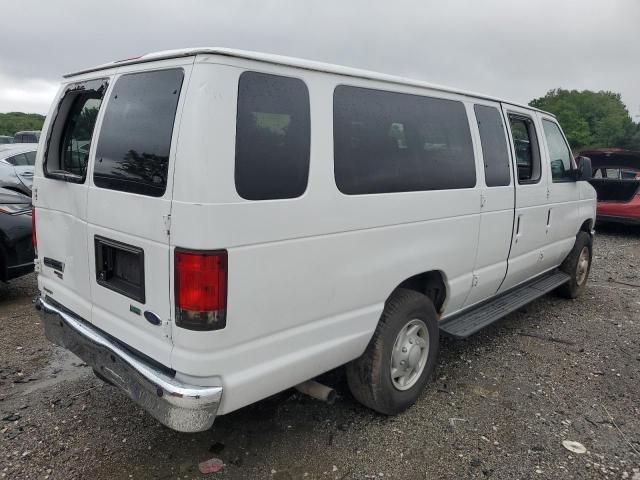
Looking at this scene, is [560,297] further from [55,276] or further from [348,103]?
[55,276]

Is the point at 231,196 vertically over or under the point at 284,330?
over

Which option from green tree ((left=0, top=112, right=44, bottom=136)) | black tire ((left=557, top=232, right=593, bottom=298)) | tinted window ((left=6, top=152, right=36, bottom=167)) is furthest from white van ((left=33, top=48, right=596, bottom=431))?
green tree ((left=0, top=112, right=44, bottom=136))

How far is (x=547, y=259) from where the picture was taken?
5.06m

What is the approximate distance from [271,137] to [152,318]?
3.35ft

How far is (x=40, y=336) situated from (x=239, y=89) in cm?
341

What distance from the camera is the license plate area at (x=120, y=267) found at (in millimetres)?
2441

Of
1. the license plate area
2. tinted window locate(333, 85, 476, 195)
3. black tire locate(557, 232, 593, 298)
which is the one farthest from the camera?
black tire locate(557, 232, 593, 298)

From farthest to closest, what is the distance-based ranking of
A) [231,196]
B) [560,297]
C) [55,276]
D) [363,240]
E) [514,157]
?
1. [560,297]
2. [514,157]
3. [55,276]
4. [363,240]
5. [231,196]

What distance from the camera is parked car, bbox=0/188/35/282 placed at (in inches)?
197

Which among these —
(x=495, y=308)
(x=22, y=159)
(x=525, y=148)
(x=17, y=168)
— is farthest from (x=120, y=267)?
(x=22, y=159)

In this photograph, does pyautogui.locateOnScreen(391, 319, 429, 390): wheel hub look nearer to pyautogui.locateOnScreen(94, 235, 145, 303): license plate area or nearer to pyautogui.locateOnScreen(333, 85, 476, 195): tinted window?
pyautogui.locateOnScreen(333, 85, 476, 195): tinted window

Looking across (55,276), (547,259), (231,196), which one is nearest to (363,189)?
(231,196)

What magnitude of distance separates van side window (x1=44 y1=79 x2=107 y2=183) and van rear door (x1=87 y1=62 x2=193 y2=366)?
0.22m

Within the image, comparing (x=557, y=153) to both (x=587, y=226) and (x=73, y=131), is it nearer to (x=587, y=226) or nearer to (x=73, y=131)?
(x=587, y=226)
